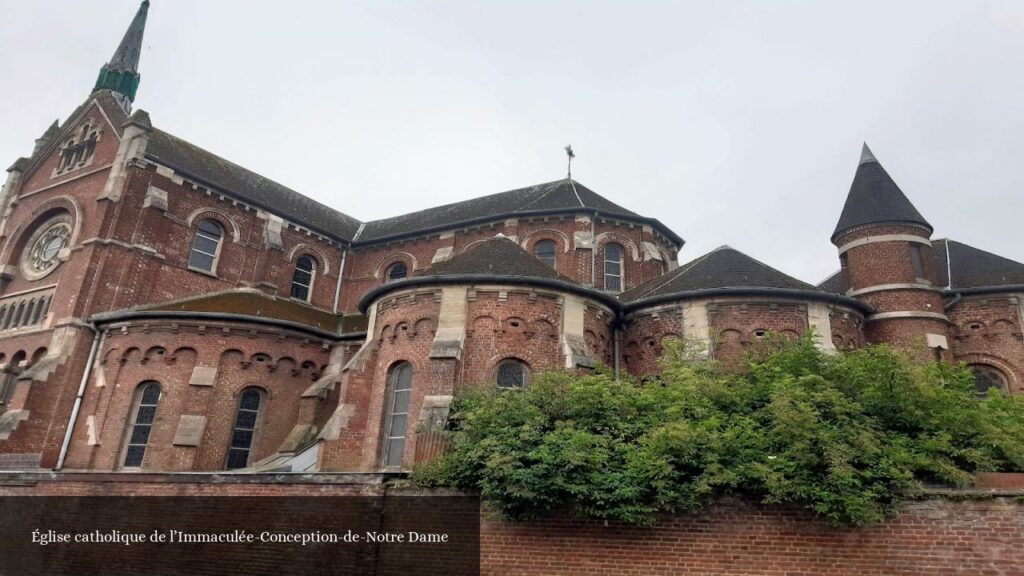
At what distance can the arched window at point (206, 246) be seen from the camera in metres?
24.6

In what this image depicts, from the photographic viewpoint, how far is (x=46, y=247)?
2509 centimetres

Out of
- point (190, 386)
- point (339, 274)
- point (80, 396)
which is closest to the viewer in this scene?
point (190, 386)

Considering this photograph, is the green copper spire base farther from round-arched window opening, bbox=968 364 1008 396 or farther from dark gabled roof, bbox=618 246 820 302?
round-arched window opening, bbox=968 364 1008 396

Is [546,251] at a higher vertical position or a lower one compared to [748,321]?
higher

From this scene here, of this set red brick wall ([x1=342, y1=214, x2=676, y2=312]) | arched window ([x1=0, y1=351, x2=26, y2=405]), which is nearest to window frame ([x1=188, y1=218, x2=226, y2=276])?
red brick wall ([x1=342, y1=214, x2=676, y2=312])

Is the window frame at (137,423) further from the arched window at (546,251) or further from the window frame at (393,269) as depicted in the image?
the arched window at (546,251)

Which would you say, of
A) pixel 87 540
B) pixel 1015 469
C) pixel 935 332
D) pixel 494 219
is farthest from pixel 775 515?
pixel 494 219

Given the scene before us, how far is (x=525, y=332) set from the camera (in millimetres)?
17031

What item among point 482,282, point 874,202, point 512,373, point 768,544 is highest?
point 874,202

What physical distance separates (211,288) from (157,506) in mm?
11247

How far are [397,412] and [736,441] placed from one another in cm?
910

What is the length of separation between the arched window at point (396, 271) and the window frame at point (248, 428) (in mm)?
8473

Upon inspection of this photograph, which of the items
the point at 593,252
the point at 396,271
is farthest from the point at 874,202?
the point at 396,271

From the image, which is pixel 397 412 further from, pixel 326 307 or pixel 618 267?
pixel 326 307
